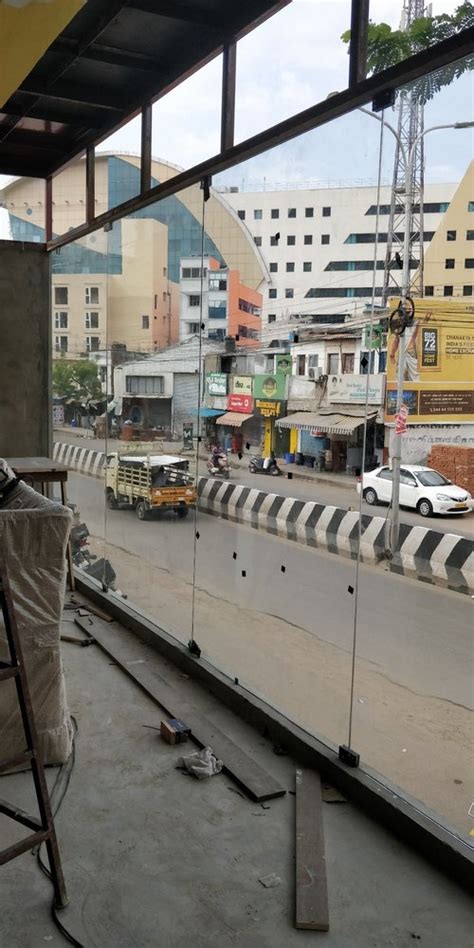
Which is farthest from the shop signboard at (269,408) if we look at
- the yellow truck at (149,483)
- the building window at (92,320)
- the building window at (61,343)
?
the building window at (61,343)

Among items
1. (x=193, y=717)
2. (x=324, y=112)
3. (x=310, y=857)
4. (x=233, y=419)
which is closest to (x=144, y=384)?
(x=233, y=419)

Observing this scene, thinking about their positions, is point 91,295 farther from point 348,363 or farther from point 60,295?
point 348,363

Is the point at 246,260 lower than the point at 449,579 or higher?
higher

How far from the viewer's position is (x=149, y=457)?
5.09m

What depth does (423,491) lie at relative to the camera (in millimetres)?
2623

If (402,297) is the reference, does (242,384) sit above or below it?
below

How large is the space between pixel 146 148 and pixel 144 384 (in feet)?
5.15

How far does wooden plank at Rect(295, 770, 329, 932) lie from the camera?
2.14m

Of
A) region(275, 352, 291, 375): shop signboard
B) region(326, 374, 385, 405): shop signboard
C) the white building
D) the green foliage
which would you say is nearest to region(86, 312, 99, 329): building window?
the green foliage

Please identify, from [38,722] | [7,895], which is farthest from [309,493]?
[7,895]

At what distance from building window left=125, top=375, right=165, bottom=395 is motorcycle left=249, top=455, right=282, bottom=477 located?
125 centimetres

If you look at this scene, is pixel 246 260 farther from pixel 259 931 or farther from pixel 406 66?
pixel 259 931

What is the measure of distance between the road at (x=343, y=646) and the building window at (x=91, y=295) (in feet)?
7.57

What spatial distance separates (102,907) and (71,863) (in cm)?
26
